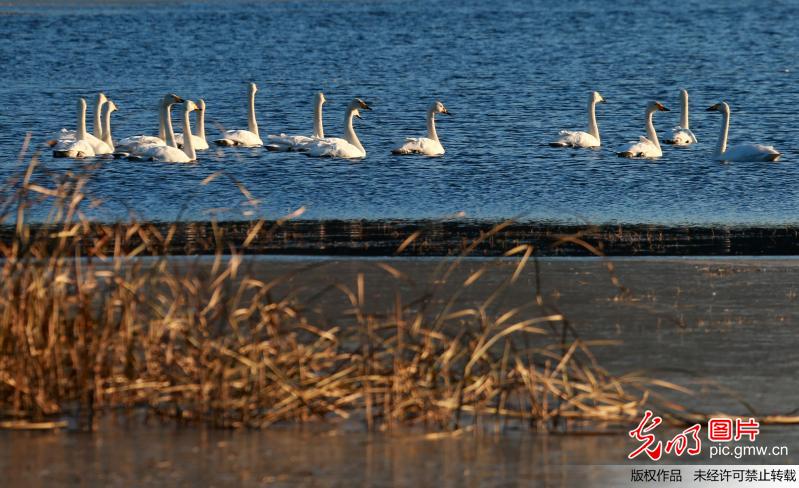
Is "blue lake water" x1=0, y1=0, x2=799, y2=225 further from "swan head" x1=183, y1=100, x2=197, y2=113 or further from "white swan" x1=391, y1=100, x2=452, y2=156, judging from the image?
"swan head" x1=183, y1=100, x2=197, y2=113

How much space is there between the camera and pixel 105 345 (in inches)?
262

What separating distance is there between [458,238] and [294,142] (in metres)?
8.50

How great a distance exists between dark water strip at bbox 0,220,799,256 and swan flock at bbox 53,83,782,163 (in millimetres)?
6024

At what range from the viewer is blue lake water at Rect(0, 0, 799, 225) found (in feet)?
56.1

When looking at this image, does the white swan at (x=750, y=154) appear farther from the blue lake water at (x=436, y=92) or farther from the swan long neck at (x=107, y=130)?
the swan long neck at (x=107, y=130)

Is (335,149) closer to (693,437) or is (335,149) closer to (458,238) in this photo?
(458,238)

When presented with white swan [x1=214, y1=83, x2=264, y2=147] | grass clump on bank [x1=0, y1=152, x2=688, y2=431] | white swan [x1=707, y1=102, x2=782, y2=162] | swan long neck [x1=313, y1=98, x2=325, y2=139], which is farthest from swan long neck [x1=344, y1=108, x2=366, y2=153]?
grass clump on bank [x1=0, y1=152, x2=688, y2=431]

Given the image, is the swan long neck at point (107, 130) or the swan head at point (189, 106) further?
the swan head at point (189, 106)

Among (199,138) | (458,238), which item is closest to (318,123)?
(199,138)

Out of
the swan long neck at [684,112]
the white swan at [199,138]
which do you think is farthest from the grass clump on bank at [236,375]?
the swan long neck at [684,112]

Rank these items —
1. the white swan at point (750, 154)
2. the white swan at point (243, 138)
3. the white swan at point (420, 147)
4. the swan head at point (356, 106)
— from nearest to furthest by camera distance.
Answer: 1. the white swan at point (750, 154)
2. the white swan at point (420, 147)
3. the white swan at point (243, 138)
4. the swan head at point (356, 106)

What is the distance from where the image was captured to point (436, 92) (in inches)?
1184

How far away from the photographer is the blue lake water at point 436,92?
17094 mm

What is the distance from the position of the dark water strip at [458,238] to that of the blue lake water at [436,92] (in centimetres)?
87
